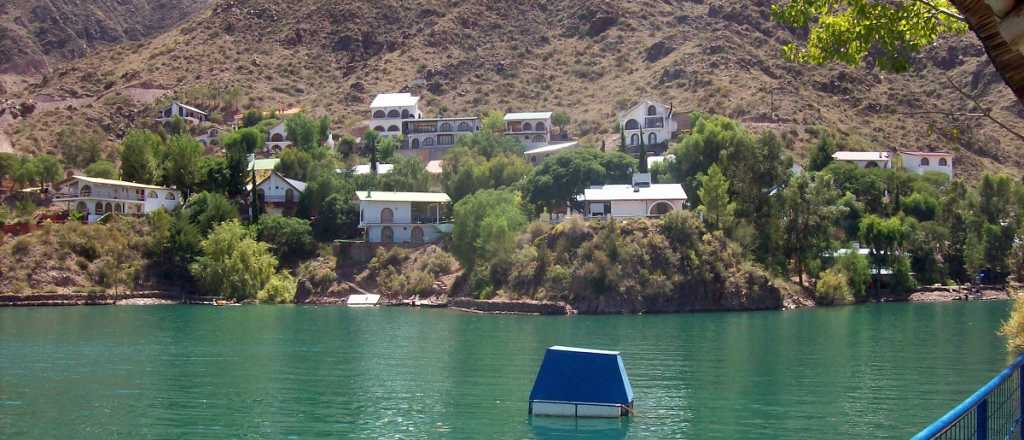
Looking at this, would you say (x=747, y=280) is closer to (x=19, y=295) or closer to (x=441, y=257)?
(x=441, y=257)

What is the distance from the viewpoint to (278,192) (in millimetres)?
101500

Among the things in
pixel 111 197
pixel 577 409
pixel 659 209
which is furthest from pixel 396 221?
pixel 577 409

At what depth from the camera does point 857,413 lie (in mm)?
31344

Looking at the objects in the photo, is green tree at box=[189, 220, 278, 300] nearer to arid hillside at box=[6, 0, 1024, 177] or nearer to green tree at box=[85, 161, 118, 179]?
green tree at box=[85, 161, 118, 179]

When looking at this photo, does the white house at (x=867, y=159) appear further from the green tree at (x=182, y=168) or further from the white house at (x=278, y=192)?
the green tree at (x=182, y=168)

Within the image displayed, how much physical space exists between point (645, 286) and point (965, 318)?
21733mm

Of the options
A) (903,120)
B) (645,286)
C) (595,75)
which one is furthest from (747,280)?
(595,75)

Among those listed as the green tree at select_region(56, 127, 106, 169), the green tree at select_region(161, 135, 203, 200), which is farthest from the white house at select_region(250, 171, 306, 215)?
the green tree at select_region(56, 127, 106, 169)

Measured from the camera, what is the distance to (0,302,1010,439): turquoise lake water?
3030cm

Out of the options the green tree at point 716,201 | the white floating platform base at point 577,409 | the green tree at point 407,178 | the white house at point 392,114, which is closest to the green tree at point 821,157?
the green tree at point 716,201

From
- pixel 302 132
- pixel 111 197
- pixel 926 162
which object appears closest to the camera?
pixel 111 197

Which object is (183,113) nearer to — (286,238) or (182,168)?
(182,168)

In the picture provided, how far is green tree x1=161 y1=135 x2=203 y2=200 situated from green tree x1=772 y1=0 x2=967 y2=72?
9100 cm

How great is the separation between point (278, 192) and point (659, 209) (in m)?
37.3
